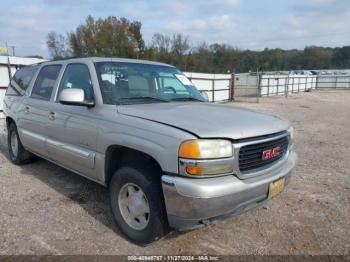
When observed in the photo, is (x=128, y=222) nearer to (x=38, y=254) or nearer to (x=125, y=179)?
(x=125, y=179)

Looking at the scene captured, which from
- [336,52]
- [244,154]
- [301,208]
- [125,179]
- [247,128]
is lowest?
[301,208]

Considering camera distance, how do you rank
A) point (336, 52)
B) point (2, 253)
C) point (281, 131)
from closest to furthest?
point (2, 253) < point (281, 131) < point (336, 52)

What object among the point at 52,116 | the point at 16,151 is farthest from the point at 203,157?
the point at 16,151

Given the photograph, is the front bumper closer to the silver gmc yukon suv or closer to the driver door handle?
the silver gmc yukon suv

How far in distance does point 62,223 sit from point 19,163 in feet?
8.72

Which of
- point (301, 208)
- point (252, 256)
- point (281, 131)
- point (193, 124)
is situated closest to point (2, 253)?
point (193, 124)

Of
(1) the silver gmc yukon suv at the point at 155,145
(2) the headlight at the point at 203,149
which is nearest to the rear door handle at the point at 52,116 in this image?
(1) the silver gmc yukon suv at the point at 155,145

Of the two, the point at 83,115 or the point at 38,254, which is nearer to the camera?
the point at 38,254

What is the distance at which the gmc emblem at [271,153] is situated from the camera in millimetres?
2961

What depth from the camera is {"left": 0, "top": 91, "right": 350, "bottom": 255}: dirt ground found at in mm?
3098

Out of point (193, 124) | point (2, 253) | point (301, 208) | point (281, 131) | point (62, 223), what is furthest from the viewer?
point (301, 208)

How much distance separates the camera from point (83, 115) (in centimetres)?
360

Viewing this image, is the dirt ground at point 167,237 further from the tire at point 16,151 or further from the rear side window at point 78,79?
the rear side window at point 78,79

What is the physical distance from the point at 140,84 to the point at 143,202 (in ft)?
5.00
